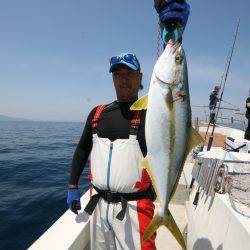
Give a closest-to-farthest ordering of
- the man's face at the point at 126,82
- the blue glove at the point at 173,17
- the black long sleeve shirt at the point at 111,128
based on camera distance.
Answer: the blue glove at the point at 173,17 < the black long sleeve shirt at the point at 111,128 < the man's face at the point at 126,82

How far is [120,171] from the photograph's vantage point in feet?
8.91

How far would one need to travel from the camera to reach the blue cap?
286 cm

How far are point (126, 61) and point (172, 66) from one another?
911 millimetres

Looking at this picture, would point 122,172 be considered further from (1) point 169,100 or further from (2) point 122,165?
(1) point 169,100

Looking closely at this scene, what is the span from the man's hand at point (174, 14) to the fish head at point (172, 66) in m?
0.63

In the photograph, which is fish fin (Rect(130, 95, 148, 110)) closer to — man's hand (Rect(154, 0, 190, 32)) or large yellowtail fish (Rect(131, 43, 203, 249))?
large yellowtail fish (Rect(131, 43, 203, 249))

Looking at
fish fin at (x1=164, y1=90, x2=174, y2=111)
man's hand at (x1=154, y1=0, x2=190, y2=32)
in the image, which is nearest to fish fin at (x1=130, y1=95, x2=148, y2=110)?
fish fin at (x1=164, y1=90, x2=174, y2=111)

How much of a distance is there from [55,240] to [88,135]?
1443 millimetres

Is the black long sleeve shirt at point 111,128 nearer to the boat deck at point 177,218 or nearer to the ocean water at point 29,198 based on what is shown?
the boat deck at point 177,218

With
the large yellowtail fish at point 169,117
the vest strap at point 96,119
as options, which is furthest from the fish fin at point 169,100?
the vest strap at point 96,119

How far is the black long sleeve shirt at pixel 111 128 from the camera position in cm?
285

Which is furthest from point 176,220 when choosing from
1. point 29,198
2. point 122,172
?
point 29,198

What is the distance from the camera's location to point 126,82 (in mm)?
2994

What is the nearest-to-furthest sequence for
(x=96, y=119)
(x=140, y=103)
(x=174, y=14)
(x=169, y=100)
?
(x=169, y=100) → (x=140, y=103) → (x=174, y=14) → (x=96, y=119)
